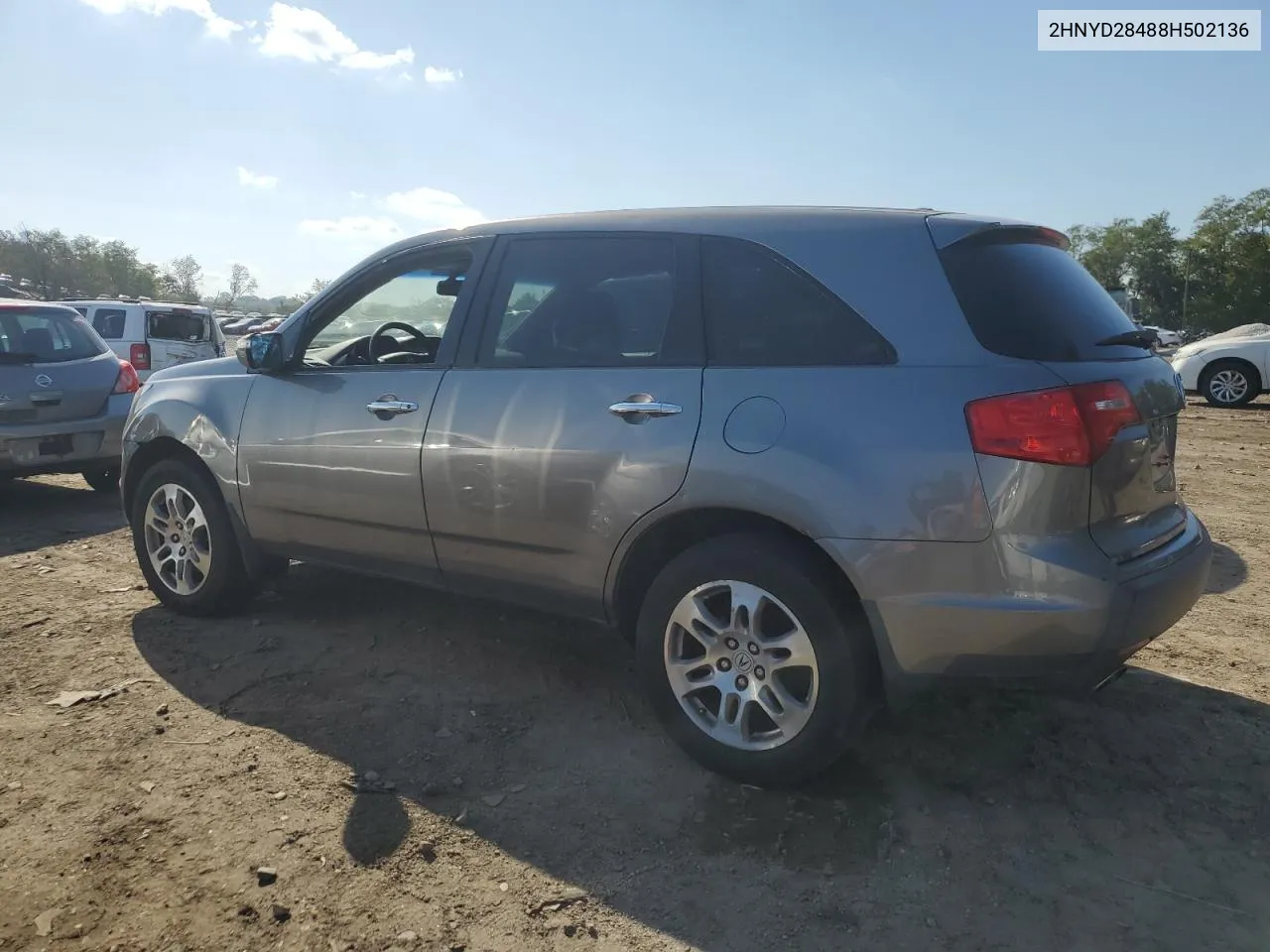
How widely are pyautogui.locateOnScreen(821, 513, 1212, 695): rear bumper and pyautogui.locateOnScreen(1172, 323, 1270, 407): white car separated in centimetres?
1513

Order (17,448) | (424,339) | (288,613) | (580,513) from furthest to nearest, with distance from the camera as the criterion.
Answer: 1. (17,448)
2. (288,613)
3. (424,339)
4. (580,513)

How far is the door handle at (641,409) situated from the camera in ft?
10.0

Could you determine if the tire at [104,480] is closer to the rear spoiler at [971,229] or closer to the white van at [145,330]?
the white van at [145,330]

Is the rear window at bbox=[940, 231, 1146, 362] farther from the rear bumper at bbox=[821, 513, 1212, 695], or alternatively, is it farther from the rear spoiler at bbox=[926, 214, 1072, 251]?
the rear bumper at bbox=[821, 513, 1212, 695]

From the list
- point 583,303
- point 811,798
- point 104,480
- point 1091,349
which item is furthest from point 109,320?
point 1091,349

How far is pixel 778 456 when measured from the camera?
2.83m

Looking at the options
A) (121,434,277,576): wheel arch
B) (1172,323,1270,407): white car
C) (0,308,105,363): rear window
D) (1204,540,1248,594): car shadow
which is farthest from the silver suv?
(1172,323,1270,407): white car

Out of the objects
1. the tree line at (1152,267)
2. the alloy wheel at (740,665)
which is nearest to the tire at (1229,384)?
the alloy wheel at (740,665)

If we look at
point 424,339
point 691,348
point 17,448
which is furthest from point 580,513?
point 17,448

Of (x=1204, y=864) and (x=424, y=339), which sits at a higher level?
(x=424, y=339)

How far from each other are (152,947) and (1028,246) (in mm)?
3178

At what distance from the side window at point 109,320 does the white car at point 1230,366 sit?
16.5m

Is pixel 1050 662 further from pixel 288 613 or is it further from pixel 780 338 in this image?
pixel 288 613

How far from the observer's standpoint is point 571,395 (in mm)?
3285
